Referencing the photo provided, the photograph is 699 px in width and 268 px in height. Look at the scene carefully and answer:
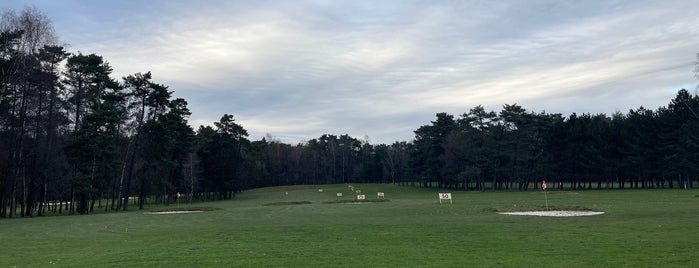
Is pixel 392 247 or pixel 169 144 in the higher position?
pixel 169 144

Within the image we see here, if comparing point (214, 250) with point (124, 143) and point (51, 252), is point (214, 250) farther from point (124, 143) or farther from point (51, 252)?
point (124, 143)

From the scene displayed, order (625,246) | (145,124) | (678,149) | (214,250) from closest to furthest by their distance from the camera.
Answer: (625,246) < (214,250) < (145,124) < (678,149)

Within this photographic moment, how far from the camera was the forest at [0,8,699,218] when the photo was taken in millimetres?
48753

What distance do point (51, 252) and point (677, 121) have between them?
88932 mm

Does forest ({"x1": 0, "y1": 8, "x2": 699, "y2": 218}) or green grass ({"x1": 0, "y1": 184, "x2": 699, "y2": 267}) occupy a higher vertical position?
forest ({"x1": 0, "y1": 8, "x2": 699, "y2": 218})

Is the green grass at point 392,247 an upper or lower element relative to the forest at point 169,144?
lower

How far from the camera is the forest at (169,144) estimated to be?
48.8 metres

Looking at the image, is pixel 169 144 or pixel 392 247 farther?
pixel 169 144

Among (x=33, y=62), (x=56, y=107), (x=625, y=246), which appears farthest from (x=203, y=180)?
(x=625, y=246)

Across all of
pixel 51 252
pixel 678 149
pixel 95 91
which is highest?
pixel 95 91

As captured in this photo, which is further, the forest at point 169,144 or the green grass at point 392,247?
the forest at point 169,144

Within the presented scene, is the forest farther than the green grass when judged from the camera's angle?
Yes

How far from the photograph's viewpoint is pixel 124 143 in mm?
67688

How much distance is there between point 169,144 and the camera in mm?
72438
